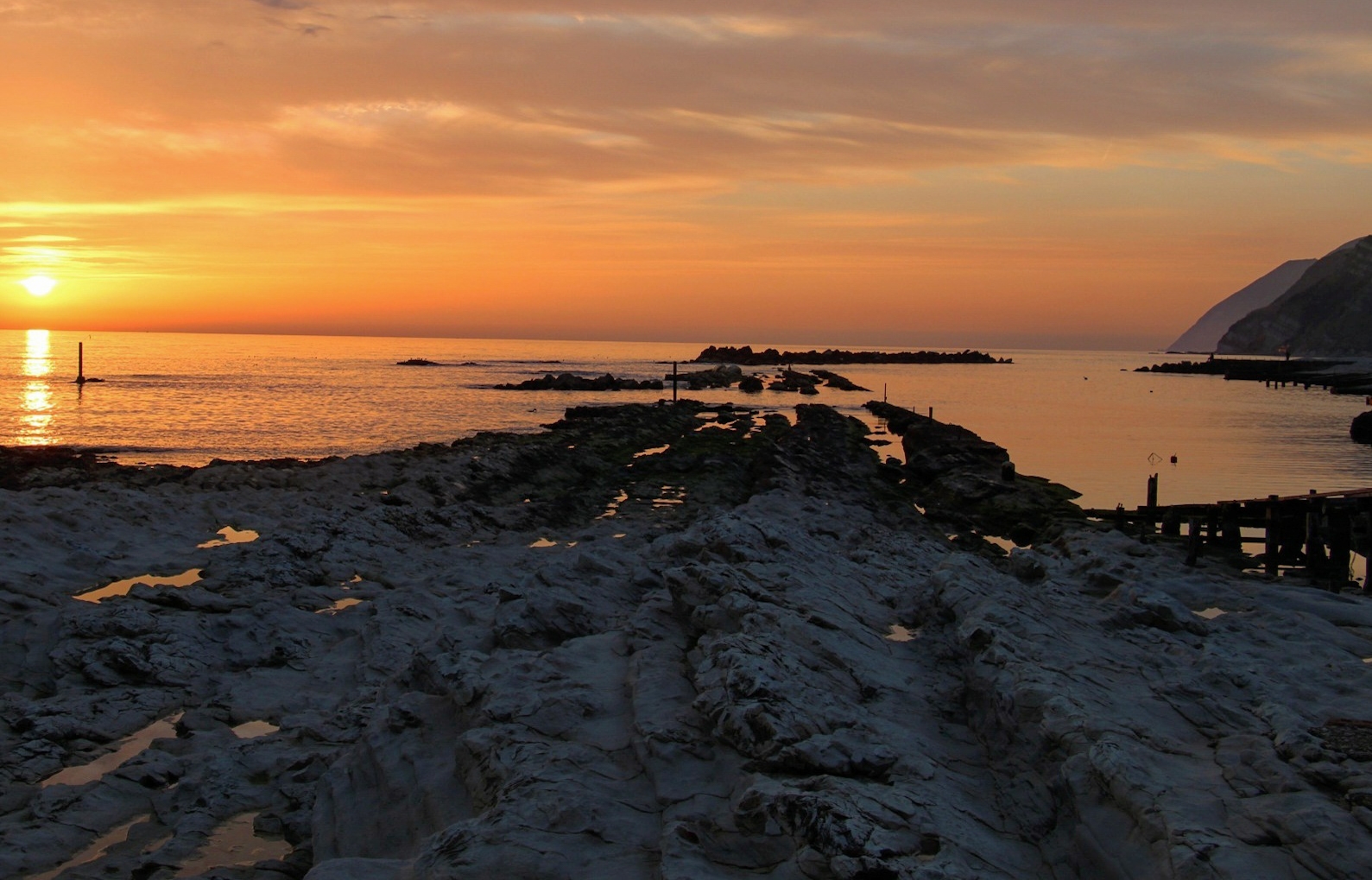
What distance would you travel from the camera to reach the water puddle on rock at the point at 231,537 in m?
18.5

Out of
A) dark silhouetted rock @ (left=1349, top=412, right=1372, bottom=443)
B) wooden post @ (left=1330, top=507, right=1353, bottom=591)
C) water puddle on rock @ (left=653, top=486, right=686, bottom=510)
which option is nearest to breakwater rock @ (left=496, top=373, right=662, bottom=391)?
dark silhouetted rock @ (left=1349, top=412, right=1372, bottom=443)

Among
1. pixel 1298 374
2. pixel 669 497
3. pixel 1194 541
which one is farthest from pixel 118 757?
pixel 1298 374

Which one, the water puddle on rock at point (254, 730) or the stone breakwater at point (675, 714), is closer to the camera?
the stone breakwater at point (675, 714)

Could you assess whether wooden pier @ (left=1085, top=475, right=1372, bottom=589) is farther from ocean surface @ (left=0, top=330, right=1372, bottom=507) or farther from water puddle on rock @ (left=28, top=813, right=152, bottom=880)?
water puddle on rock @ (left=28, top=813, right=152, bottom=880)

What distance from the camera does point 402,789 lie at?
306 inches

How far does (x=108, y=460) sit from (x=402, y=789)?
31.3m

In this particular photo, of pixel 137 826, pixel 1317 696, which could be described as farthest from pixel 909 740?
pixel 137 826

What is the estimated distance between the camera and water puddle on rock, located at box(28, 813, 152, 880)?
7.56 metres

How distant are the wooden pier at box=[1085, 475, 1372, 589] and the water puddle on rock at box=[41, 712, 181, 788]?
1832cm

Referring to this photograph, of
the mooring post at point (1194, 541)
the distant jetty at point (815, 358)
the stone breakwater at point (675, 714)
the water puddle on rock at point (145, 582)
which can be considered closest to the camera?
the stone breakwater at point (675, 714)

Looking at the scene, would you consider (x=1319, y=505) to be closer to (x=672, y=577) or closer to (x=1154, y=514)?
(x=1154, y=514)

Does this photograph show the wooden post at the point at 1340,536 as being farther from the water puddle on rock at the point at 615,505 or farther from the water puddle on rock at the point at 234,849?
the water puddle on rock at the point at 234,849

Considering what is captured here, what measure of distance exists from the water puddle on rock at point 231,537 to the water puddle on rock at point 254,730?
8.35 meters

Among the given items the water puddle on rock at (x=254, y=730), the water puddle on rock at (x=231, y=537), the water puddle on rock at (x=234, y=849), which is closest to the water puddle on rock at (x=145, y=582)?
the water puddle on rock at (x=231, y=537)
